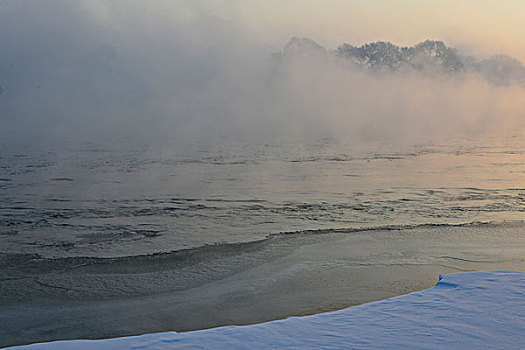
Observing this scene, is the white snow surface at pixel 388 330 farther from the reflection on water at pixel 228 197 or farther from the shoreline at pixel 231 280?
the reflection on water at pixel 228 197

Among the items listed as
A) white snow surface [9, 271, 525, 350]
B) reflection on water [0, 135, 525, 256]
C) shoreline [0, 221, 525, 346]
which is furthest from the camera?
reflection on water [0, 135, 525, 256]

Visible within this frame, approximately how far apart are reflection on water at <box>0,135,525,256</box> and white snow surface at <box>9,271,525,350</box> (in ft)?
11.9

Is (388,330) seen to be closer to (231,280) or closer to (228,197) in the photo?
(231,280)

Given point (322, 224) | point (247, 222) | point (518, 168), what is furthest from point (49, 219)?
point (518, 168)

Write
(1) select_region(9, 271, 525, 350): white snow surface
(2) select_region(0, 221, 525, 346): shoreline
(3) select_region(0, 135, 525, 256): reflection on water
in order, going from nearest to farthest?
(1) select_region(9, 271, 525, 350): white snow surface
(2) select_region(0, 221, 525, 346): shoreline
(3) select_region(0, 135, 525, 256): reflection on water

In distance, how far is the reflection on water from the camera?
8.67m

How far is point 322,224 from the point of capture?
9125mm

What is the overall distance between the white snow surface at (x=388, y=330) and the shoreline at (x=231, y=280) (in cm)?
85

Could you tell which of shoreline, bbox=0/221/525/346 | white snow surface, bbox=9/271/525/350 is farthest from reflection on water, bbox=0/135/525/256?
white snow surface, bbox=9/271/525/350

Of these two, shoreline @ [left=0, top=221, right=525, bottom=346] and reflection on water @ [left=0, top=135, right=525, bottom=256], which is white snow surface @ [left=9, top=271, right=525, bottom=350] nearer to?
shoreline @ [left=0, top=221, right=525, bottom=346]

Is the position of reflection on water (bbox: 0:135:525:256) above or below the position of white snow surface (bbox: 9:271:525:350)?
above

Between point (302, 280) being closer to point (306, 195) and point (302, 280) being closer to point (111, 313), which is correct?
point (111, 313)

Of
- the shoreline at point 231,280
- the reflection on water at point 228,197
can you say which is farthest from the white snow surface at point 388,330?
the reflection on water at point 228,197

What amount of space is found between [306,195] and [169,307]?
6.74 meters
